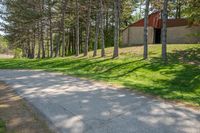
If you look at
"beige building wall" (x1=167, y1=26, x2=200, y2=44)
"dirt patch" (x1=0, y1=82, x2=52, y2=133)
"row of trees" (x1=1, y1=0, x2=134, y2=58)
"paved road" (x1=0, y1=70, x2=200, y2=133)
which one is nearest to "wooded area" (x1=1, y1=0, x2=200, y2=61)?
"row of trees" (x1=1, y1=0, x2=134, y2=58)

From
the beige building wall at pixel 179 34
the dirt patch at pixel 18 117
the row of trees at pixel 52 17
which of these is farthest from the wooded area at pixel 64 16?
the dirt patch at pixel 18 117

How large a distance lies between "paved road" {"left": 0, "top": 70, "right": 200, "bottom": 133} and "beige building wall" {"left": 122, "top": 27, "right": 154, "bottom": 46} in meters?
29.3

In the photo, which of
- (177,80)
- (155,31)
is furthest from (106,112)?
(155,31)

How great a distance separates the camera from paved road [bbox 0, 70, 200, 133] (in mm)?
5789

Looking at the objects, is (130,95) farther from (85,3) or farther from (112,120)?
(85,3)

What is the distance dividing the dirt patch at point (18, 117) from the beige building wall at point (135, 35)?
3107 cm

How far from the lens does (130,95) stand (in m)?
9.02

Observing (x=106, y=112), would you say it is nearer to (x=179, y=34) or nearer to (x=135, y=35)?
(x=179, y=34)

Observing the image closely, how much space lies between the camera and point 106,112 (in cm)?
687

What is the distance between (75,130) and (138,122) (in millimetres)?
1364

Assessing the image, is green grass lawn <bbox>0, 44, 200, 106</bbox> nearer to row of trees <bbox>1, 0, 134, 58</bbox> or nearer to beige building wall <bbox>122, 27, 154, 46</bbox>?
row of trees <bbox>1, 0, 134, 58</bbox>

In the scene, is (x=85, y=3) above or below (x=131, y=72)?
above

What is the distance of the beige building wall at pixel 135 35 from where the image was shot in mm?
38500

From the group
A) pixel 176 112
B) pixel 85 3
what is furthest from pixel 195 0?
pixel 176 112
